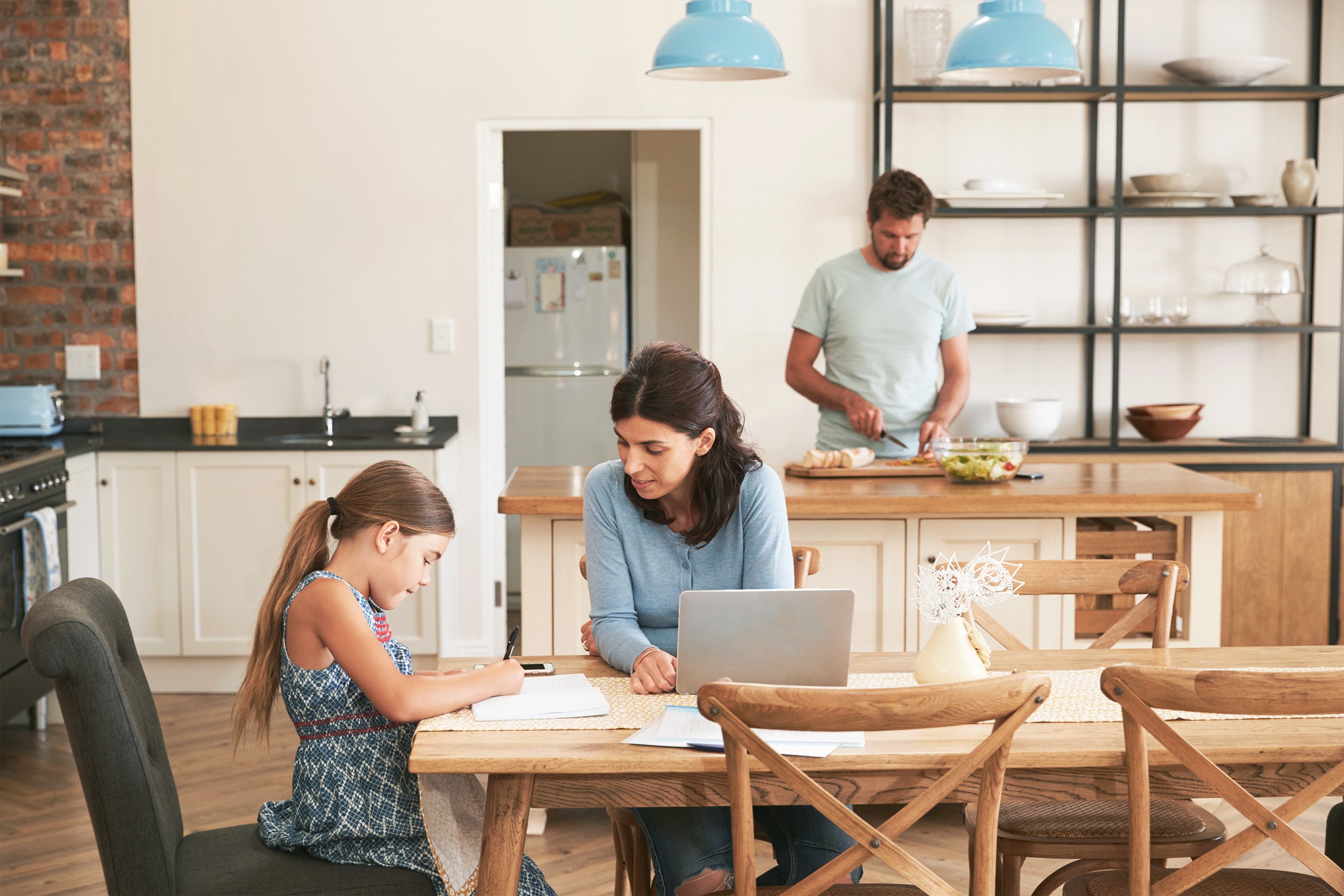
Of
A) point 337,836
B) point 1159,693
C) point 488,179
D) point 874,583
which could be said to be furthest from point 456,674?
point 488,179

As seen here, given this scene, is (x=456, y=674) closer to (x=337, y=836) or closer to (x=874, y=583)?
(x=337, y=836)

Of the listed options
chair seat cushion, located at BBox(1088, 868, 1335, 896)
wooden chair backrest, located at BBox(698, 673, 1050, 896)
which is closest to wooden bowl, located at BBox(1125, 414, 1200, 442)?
chair seat cushion, located at BBox(1088, 868, 1335, 896)

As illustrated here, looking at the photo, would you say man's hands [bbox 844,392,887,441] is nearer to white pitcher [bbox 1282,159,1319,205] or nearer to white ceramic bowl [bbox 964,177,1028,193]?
white ceramic bowl [bbox 964,177,1028,193]

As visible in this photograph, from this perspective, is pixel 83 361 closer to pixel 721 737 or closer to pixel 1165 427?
pixel 721 737

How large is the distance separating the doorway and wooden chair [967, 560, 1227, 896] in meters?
2.58

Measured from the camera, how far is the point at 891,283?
3.65 meters

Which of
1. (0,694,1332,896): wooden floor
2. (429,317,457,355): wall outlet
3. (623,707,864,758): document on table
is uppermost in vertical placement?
(429,317,457,355): wall outlet

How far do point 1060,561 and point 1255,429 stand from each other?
2.98 meters

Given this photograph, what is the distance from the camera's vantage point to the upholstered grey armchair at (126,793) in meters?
1.57

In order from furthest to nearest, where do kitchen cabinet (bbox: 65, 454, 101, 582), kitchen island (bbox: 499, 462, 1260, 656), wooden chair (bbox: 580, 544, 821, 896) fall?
kitchen cabinet (bbox: 65, 454, 101, 582) → kitchen island (bbox: 499, 462, 1260, 656) → wooden chair (bbox: 580, 544, 821, 896)

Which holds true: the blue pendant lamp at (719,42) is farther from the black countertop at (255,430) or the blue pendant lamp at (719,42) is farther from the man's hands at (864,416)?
the black countertop at (255,430)

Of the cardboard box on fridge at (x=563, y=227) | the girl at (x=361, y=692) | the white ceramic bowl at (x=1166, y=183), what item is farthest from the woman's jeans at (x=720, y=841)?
Answer: the cardboard box on fridge at (x=563, y=227)

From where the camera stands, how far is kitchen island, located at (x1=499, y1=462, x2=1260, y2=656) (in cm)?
283

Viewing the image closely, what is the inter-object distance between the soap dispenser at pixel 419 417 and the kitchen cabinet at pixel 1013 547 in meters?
2.20
